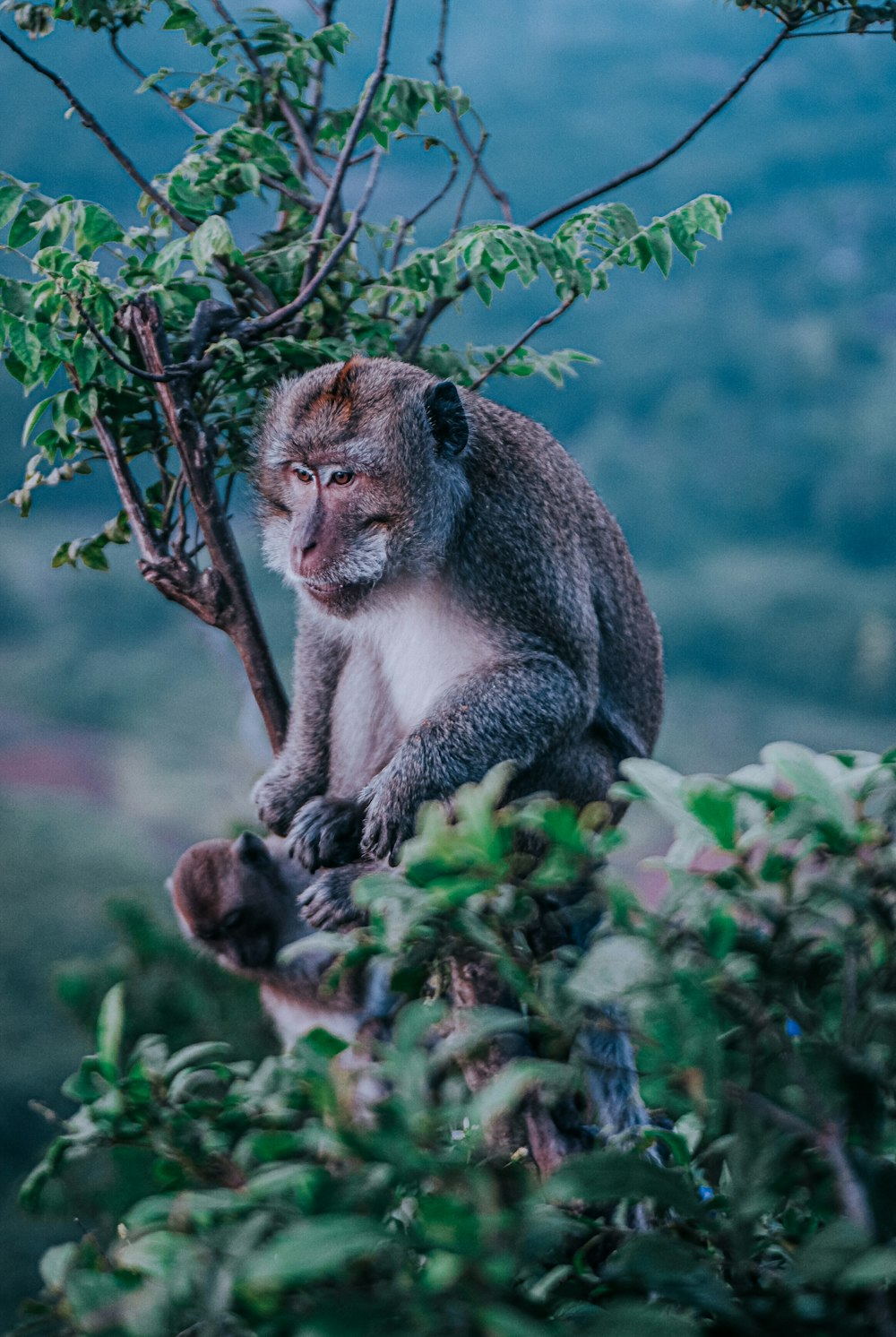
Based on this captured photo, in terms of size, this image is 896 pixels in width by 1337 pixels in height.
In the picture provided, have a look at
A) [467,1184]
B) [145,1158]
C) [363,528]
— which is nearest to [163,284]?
[363,528]

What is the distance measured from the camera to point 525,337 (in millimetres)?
2195

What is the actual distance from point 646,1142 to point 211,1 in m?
2.18

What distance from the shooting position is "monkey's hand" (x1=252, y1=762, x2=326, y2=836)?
7.48 feet

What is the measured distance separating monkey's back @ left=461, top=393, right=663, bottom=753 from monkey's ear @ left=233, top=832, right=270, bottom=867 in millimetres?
988

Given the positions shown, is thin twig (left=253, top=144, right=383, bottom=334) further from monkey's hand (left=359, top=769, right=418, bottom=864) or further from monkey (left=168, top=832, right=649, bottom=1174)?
monkey (left=168, top=832, right=649, bottom=1174)

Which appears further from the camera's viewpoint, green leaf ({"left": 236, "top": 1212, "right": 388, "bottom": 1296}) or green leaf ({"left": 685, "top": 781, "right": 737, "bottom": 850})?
green leaf ({"left": 685, "top": 781, "right": 737, "bottom": 850})

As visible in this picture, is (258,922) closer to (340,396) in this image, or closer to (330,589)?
(330,589)

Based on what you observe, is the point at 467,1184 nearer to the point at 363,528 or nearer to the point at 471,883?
the point at 471,883

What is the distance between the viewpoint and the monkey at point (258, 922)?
2.80m

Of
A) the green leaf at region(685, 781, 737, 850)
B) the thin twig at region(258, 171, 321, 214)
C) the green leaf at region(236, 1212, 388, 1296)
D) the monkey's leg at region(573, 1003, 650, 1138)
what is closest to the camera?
the green leaf at region(236, 1212, 388, 1296)

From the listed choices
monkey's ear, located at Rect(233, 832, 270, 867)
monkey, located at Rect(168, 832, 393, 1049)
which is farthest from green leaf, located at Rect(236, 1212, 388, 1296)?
monkey's ear, located at Rect(233, 832, 270, 867)

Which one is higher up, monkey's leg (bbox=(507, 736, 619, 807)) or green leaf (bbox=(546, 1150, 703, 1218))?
monkey's leg (bbox=(507, 736, 619, 807))

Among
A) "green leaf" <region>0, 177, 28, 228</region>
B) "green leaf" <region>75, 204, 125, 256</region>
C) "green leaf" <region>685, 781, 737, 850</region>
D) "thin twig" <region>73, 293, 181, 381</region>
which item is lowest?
"green leaf" <region>685, 781, 737, 850</region>

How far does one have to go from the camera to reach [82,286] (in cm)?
177
